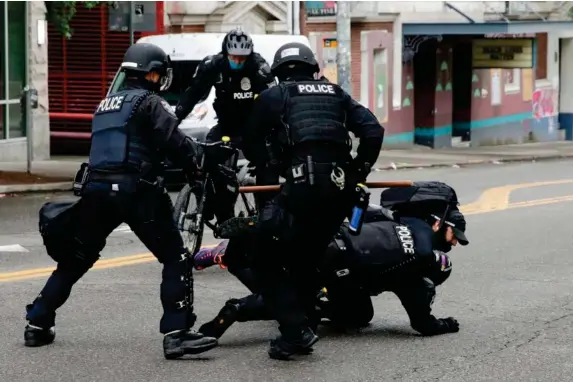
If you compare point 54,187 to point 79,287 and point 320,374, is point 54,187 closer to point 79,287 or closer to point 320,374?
point 79,287

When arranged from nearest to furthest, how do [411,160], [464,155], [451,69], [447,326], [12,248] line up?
[447,326] → [12,248] → [411,160] → [464,155] → [451,69]

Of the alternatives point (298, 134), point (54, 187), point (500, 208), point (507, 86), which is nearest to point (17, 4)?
point (54, 187)

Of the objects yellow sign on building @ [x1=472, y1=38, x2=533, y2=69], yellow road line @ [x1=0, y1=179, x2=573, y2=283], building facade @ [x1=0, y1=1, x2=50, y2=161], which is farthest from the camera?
yellow sign on building @ [x1=472, y1=38, x2=533, y2=69]

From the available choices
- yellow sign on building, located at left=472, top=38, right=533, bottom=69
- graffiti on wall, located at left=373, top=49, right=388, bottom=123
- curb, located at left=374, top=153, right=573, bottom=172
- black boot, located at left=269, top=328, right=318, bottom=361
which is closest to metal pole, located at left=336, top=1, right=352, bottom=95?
curb, located at left=374, top=153, right=573, bottom=172

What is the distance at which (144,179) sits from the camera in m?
7.55

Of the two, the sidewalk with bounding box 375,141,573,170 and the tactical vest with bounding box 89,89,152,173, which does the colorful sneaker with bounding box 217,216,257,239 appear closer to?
the tactical vest with bounding box 89,89,152,173

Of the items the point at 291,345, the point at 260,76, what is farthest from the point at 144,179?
the point at 260,76

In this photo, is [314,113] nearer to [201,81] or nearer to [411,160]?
[201,81]

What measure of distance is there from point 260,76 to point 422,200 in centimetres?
223

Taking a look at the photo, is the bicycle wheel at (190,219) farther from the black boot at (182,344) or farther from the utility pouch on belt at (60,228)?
the black boot at (182,344)

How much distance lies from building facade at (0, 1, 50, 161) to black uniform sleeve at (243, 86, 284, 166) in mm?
14939

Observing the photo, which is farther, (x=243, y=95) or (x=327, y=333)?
(x=243, y=95)

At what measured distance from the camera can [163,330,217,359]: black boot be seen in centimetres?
758

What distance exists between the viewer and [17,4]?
22.7 metres
